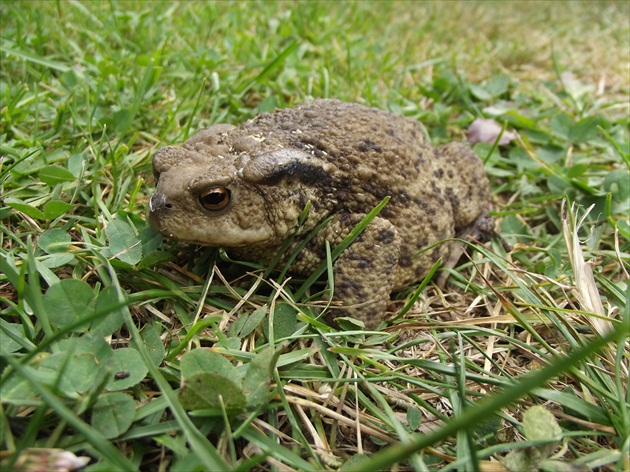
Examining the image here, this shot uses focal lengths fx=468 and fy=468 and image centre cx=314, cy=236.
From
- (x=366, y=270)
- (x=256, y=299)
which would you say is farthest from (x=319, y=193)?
(x=256, y=299)

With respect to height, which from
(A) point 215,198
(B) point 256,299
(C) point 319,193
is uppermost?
(A) point 215,198

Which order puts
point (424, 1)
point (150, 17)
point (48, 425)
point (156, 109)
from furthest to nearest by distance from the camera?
1. point (424, 1)
2. point (150, 17)
3. point (156, 109)
4. point (48, 425)

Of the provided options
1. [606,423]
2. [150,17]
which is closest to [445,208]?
[606,423]

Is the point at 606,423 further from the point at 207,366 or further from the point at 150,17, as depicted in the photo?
the point at 150,17

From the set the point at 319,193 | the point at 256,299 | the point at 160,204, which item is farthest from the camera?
the point at 319,193

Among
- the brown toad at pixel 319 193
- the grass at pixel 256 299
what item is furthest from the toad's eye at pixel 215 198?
the grass at pixel 256 299

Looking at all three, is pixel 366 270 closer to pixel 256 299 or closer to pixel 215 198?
pixel 256 299
